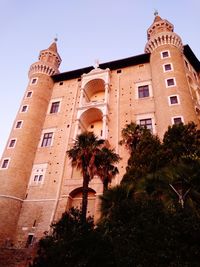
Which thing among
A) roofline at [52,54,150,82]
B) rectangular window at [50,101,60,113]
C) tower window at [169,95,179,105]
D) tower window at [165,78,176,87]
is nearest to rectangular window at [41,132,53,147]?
rectangular window at [50,101,60,113]

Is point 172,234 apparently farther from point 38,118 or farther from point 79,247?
point 38,118

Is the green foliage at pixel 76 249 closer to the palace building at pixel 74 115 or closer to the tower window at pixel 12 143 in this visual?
the palace building at pixel 74 115

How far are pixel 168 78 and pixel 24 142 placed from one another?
62.3ft

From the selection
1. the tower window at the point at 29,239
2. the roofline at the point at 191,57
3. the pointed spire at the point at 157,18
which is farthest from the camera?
the pointed spire at the point at 157,18

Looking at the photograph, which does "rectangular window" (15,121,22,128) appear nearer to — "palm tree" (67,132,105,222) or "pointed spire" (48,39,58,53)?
"palm tree" (67,132,105,222)

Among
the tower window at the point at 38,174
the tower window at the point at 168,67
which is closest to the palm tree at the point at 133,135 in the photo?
the tower window at the point at 168,67

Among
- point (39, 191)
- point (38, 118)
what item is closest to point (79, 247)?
point (39, 191)

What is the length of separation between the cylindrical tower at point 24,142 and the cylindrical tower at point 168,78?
50.4ft

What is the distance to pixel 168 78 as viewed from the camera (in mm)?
28531

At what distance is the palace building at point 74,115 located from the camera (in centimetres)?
2503

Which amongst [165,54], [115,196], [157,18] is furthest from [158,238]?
[157,18]

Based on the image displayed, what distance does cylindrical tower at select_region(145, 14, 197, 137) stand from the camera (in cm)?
2538

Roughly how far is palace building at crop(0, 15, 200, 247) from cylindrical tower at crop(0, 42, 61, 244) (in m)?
0.09

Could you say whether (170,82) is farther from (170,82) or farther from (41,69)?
(41,69)
